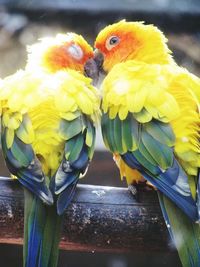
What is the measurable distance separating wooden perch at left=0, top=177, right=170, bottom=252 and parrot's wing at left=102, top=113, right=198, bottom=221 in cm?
11

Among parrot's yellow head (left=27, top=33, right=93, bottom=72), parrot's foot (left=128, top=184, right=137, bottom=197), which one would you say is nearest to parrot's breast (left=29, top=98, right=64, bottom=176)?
parrot's foot (left=128, top=184, right=137, bottom=197)

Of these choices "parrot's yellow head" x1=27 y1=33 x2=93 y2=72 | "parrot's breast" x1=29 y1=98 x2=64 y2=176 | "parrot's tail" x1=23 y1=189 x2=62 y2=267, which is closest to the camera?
"parrot's tail" x1=23 y1=189 x2=62 y2=267

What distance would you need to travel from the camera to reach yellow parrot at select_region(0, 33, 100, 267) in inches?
64.1

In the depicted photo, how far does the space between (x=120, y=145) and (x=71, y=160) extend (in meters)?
0.18

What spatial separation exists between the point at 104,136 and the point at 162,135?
0.67ft

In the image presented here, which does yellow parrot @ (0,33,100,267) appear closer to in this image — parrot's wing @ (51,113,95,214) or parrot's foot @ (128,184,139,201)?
parrot's wing @ (51,113,95,214)

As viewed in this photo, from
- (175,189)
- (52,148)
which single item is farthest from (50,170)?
(175,189)

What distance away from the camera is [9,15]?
3.01 meters

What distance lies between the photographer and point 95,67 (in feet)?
7.42

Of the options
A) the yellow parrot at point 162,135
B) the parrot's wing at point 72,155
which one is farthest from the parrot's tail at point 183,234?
the parrot's wing at point 72,155

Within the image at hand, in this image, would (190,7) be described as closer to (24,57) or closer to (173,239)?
(24,57)

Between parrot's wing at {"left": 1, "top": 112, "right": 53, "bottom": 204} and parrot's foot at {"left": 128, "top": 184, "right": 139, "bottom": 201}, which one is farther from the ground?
parrot's wing at {"left": 1, "top": 112, "right": 53, "bottom": 204}

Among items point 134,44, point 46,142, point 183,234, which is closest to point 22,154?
point 46,142

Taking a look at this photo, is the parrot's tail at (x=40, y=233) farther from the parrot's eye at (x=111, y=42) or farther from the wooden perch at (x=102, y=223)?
the parrot's eye at (x=111, y=42)
